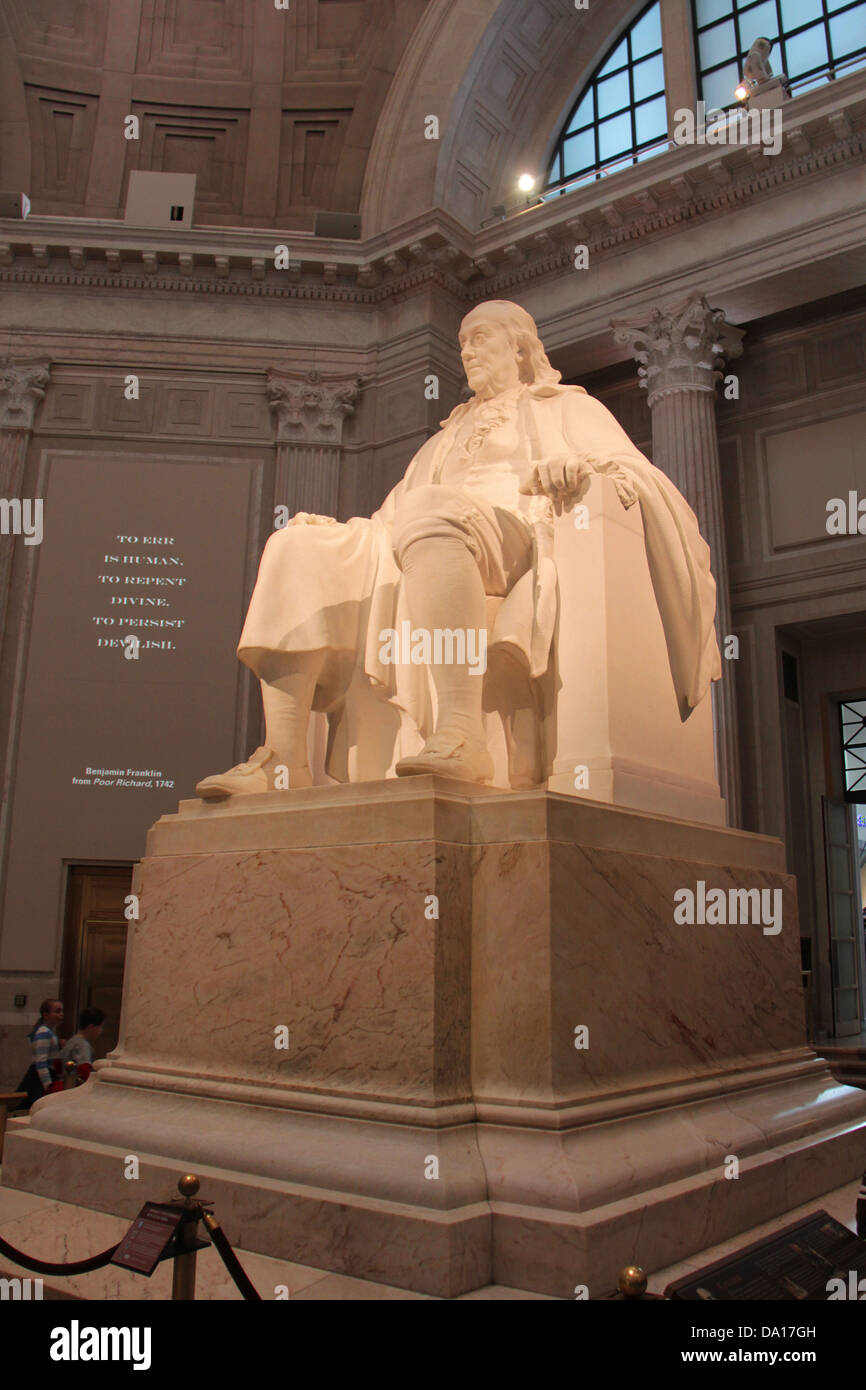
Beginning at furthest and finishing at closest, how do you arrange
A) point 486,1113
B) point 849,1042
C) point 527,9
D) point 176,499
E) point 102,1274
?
1. point 527,9
2. point 176,499
3. point 849,1042
4. point 486,1113
5. point 102,1274

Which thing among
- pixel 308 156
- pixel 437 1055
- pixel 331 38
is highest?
pixel 331 38

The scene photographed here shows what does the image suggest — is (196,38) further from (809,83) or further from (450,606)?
(450,606)

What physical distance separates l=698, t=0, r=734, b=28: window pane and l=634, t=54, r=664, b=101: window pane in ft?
1.97

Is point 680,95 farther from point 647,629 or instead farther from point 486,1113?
point 486,1113

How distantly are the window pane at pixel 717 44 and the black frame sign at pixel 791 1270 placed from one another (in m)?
13.1

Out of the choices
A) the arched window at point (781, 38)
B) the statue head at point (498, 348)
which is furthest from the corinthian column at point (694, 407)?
the statue head at point (498, 348)

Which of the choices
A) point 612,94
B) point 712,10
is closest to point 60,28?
point 612,94

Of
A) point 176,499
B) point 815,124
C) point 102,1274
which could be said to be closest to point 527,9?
point 815,124

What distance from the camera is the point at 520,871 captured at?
2.64 meters

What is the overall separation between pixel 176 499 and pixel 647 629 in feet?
30.7

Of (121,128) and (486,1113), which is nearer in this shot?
(486,1113)

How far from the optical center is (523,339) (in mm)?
4359

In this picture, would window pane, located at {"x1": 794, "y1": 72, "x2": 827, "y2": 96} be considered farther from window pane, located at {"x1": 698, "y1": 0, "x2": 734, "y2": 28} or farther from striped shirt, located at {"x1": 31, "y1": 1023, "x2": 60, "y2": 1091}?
striped shirt, located at {"x1": 31, "y1": 1023, "x2": 60, "y2": 1091}

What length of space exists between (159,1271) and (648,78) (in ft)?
45.5
